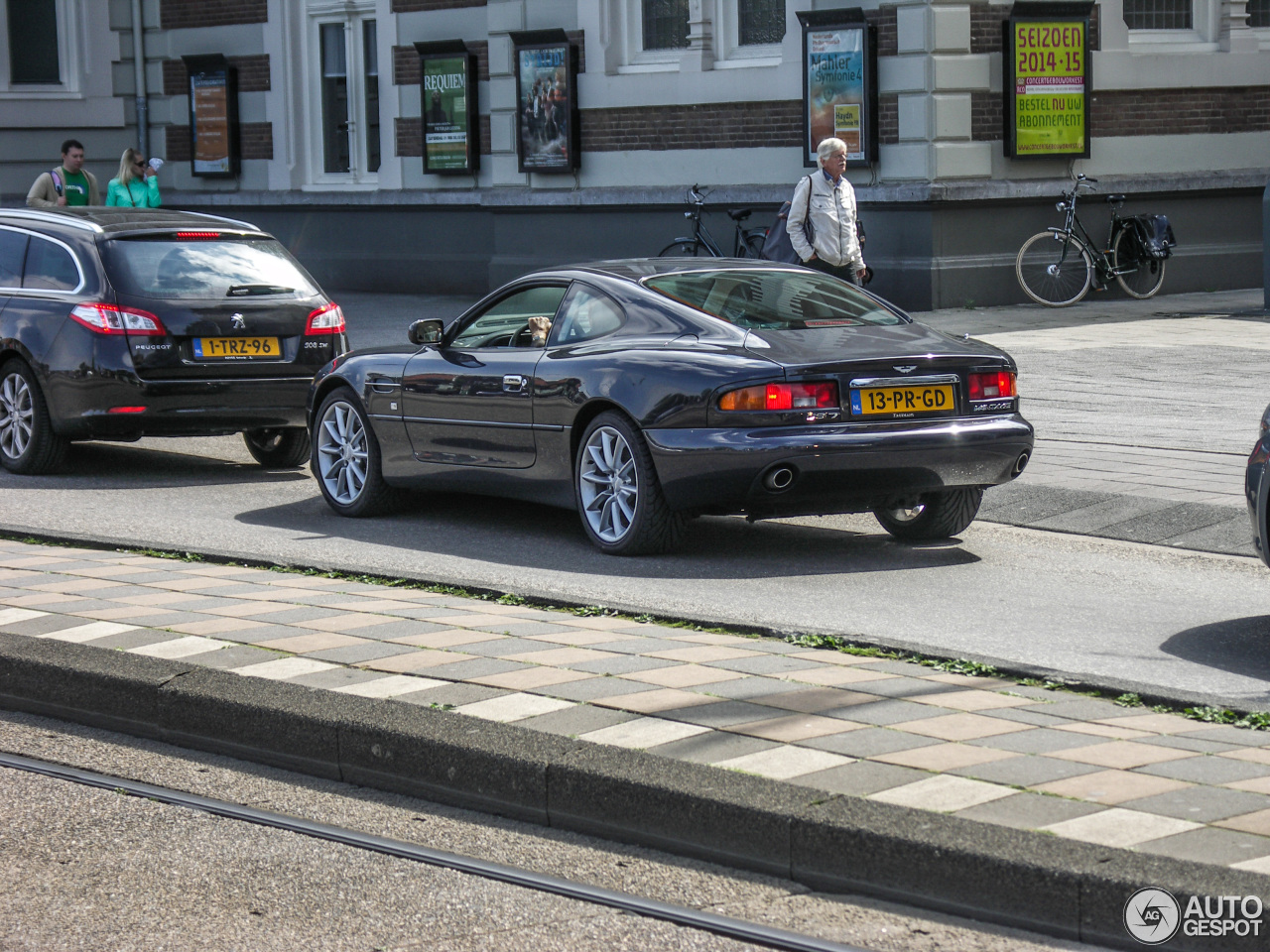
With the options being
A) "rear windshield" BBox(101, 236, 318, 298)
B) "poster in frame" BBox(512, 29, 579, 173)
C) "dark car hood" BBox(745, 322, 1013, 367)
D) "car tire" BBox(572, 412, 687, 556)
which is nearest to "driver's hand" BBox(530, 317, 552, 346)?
"car tire" BBox(572, 412, 687, 556)

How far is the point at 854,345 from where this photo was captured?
310 inches

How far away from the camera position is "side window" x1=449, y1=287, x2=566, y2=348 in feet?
29.3

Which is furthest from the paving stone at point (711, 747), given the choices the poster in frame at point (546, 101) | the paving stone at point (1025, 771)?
the poster in frame at point (546, 101)

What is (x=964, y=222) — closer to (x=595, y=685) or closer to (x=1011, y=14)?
(x=1011, y=14)

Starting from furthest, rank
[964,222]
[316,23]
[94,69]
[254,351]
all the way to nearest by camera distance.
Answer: [94,69]
[316,23]
[964,222]
[254,351]

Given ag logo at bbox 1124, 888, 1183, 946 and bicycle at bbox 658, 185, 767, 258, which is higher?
bicycle at bbox 658, 185, 767, 258

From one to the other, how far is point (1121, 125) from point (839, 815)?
17.1 meters

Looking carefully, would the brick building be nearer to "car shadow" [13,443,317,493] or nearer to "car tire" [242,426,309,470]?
"car tire" [242,426,309,470]

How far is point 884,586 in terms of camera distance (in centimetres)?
738

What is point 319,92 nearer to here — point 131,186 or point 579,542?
point 131,186

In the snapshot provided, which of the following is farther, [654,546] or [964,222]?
[964,222]

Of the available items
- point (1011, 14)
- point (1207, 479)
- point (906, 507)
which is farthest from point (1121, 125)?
point (906, 507)

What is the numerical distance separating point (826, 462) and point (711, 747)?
3104mm

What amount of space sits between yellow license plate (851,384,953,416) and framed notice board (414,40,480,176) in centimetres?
1680
